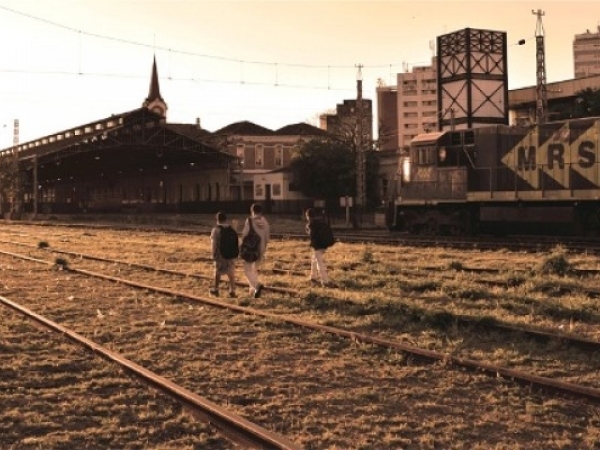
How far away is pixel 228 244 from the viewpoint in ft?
40.0

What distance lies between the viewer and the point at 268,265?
18516 mm

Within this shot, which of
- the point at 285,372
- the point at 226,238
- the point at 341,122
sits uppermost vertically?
the point at 341,122

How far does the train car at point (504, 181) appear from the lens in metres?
22.4

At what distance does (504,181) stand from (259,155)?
5387 centimetres

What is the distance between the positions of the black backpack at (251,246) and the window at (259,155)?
6464 cm

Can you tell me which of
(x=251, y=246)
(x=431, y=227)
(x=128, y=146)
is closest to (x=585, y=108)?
(x=431, y=227)

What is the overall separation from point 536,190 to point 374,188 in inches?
1488

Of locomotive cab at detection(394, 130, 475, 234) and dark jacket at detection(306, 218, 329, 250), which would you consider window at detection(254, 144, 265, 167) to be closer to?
locomotive cab at detection(394, 130, 475, 234)

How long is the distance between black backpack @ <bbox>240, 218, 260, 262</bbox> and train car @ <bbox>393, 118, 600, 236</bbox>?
45.8 feet

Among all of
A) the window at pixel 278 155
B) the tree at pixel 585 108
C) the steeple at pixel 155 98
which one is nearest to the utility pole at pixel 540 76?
the tree at pixel 585 108

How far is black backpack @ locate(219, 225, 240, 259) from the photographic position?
40.0 ft

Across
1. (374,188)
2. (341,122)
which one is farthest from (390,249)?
(341,122)

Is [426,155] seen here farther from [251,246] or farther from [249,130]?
[249,130]

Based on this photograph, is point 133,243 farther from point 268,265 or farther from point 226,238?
point 226,238
